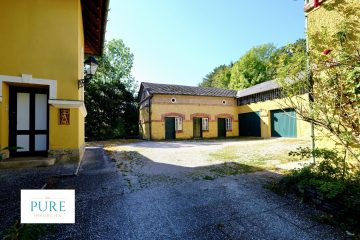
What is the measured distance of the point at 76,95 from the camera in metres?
5.80

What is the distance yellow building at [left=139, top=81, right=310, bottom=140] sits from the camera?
707 inches

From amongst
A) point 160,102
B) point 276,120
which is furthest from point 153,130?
point 276,120

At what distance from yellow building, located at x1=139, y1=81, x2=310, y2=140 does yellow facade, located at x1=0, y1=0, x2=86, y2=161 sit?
40.9 ft

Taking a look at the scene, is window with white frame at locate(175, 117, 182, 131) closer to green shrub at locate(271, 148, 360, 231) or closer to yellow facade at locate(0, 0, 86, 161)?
yellow facade at locate(0, 0, 86, 161)

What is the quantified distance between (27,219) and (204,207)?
8.20 feet

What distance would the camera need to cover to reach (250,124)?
2042cm

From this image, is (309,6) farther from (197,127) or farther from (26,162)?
(197,127)

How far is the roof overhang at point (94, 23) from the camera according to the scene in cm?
670

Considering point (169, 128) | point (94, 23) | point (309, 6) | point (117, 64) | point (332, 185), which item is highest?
point (117, 64)

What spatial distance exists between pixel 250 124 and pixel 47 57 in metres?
18.6

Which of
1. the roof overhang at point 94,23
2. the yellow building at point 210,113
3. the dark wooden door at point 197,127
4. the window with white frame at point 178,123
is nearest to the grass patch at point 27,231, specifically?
the roof overhang at point 94,23

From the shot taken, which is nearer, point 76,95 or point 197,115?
point 76,95

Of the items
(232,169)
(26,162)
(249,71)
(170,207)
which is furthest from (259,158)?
(249,71)

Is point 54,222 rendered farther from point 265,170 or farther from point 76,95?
point 265,170
